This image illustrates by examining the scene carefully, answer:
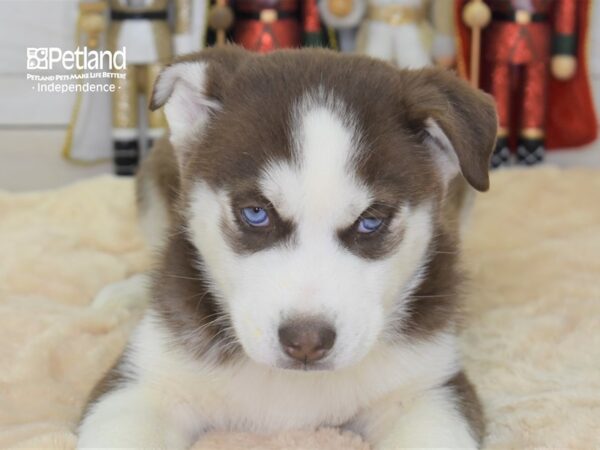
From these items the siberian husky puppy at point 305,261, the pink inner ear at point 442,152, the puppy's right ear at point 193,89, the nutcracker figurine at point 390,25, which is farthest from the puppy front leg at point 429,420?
the nutcracker figurine at point 390,25

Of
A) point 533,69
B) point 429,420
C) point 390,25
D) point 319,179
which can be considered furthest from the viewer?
point 533,69

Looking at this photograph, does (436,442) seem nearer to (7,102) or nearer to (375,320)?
(375,320)

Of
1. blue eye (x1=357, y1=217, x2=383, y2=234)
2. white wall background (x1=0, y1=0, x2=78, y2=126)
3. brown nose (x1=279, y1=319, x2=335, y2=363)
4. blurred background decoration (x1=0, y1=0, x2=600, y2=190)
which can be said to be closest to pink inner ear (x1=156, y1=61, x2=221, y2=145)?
blue eye (x1=357, y1=217, x2=383, y2=234)

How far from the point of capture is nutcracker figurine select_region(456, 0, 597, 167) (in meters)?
4.89

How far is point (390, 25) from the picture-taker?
185 inches

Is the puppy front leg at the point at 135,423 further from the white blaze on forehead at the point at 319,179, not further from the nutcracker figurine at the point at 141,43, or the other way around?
the nutcracker figurine at the point at 141,43

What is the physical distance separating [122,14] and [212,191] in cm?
293

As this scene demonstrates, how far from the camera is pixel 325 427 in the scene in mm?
2322

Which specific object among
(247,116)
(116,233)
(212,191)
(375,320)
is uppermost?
(247,116)

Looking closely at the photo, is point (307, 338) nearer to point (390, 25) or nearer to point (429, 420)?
point (429, 420)

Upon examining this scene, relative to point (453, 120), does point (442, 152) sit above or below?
below

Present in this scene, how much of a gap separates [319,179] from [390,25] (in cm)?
298

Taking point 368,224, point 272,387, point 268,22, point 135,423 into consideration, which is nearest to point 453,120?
point 368,224

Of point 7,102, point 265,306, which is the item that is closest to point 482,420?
point 265,306
